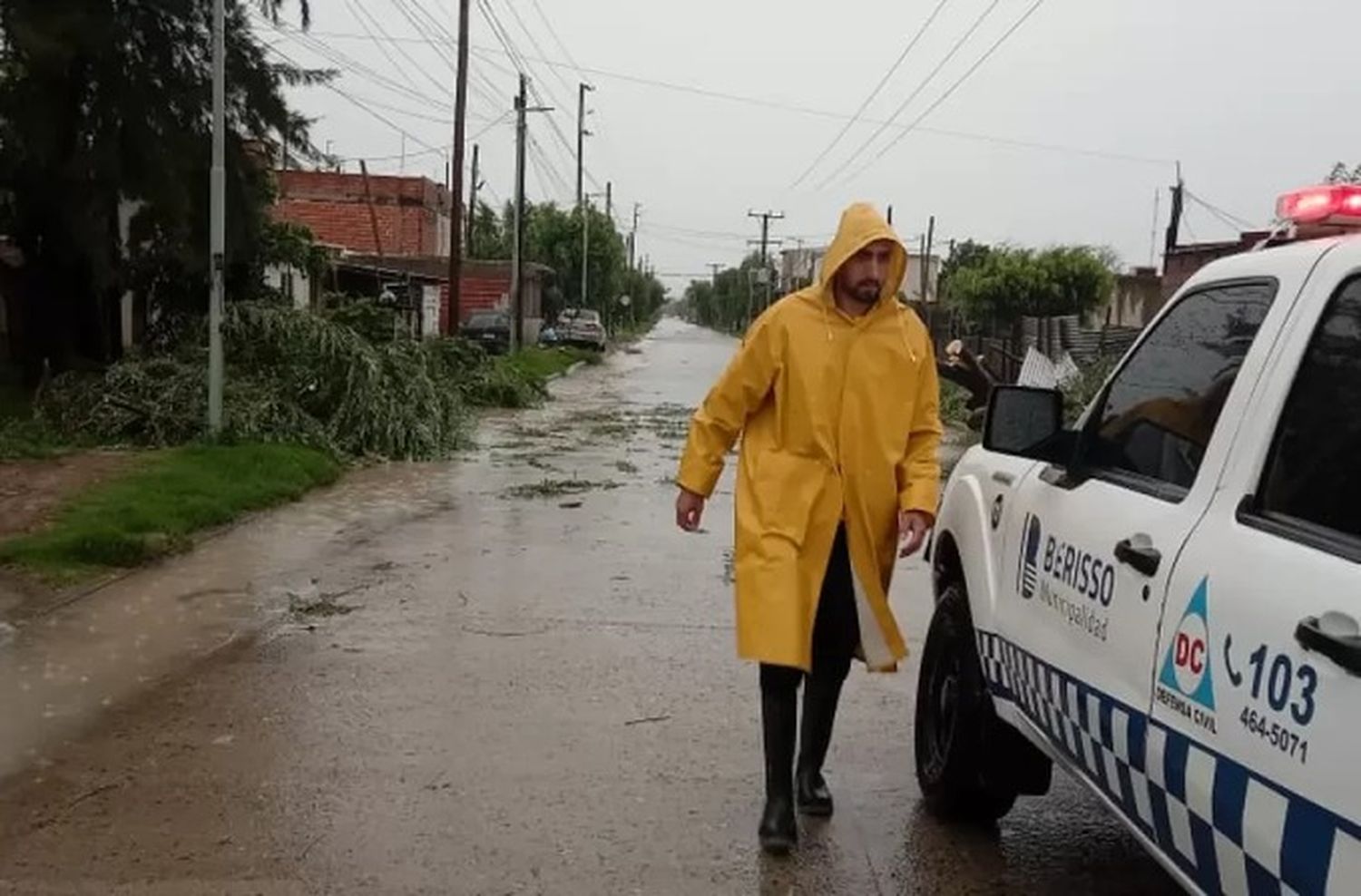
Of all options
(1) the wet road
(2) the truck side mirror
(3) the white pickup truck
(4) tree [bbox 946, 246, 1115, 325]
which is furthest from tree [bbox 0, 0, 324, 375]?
(4) tree [bbox 946, 246, 1115, 325]

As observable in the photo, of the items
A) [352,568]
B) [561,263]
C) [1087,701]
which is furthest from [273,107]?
[561,263]

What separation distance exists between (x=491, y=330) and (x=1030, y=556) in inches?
1550

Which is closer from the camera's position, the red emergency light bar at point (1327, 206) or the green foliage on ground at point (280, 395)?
the red emergency light bar at point (1327, 206)

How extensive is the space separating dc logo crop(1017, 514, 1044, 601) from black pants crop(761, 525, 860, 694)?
0.58 metres

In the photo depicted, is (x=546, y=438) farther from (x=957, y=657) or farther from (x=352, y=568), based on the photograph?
(x=957, y=657)

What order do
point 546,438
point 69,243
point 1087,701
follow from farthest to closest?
1. point 546,438
2. point 69,243
3. point 1087,701

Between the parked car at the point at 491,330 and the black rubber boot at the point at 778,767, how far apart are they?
36.2m

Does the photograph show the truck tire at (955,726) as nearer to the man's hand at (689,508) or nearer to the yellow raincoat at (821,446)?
the yellow raincoat at (821,446)

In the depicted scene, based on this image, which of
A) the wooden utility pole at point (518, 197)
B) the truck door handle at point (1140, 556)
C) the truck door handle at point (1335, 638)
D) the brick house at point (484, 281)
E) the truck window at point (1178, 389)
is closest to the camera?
the truck door handle at point (1335, 638)

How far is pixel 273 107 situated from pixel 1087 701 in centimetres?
1531

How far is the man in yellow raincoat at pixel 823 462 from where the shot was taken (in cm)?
423

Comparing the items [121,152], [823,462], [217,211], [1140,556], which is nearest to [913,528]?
[823,462]

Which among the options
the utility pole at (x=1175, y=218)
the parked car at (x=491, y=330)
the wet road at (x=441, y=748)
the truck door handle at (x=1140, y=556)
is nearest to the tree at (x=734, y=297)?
the parked car at (x=491, y=330)

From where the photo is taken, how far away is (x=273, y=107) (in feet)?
55.1
